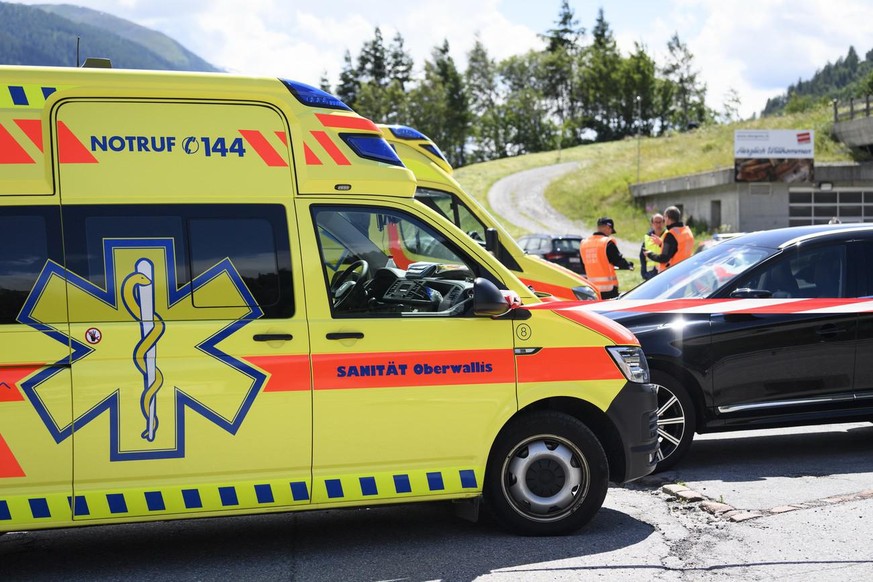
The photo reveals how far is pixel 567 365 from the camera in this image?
5.50 metres

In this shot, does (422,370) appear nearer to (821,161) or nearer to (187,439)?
(187,439)

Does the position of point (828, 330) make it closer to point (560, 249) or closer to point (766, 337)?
point (766, 337)

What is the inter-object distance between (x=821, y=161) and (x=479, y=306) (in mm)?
52175

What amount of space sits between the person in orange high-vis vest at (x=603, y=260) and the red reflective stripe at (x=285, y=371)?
840cm

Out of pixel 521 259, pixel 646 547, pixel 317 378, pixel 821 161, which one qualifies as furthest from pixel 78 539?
pixel 821 161

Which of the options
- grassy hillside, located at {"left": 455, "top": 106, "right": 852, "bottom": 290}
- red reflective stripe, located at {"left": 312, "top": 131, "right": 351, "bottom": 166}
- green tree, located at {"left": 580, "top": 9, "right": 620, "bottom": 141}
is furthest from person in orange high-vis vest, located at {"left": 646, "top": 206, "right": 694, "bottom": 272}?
green tree, located at {"left": 580, "top": 9, "right": 620, "bottom": 141}

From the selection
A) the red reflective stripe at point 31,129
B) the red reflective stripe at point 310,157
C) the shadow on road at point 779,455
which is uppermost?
the red reflective stripe at point 31,129

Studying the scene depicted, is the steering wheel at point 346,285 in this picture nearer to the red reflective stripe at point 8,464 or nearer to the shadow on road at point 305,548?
the shadow on road at point 305,548

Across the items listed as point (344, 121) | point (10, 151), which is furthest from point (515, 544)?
point (10, 151)

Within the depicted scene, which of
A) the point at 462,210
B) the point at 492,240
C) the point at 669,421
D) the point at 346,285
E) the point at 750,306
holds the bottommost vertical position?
the point at 669,421

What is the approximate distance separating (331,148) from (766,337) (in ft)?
12.5

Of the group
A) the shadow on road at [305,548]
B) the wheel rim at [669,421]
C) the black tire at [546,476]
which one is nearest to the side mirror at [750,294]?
the wheel rim at [669,421]

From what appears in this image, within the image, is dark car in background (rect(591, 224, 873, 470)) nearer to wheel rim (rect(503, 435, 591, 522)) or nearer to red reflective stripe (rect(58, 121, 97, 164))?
wheel rim (rect(503, 435, 591, 522))

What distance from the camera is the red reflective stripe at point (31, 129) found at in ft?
16.0
